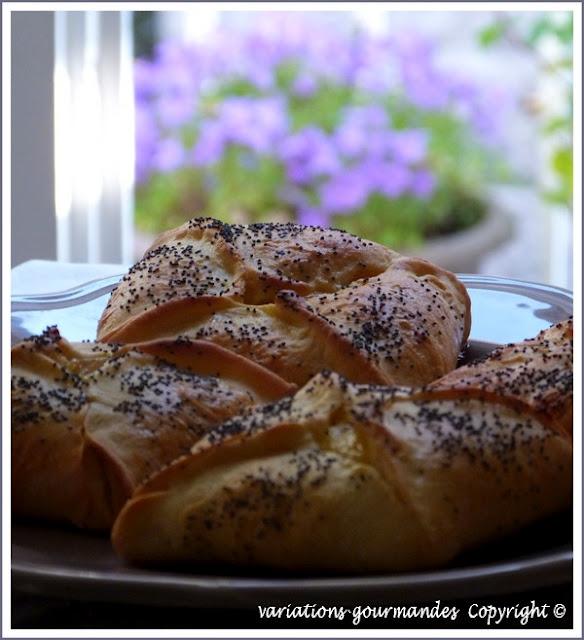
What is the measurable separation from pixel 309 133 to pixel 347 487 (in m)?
2.52

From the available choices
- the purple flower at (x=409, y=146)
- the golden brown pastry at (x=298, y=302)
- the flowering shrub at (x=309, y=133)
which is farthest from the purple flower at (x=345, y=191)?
the golden brown pastry at (x=298, y=302)

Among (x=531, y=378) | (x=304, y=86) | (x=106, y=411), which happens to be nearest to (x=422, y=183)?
(x=304, y=86)

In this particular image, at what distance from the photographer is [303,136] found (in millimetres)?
3270

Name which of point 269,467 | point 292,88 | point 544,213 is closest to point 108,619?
point 269,467

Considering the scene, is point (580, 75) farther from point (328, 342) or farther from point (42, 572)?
point (42, 572)

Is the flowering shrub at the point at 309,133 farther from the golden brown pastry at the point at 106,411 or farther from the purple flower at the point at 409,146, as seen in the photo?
the golden brown pastry at the point at 106,411

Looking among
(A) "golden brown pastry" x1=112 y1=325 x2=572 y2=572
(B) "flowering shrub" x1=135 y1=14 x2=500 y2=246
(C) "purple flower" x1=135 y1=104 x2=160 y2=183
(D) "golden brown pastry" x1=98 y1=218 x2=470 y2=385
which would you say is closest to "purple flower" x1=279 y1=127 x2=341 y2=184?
(B) "flowering shrub" x1=135 y1=14 x2=500 y2=246

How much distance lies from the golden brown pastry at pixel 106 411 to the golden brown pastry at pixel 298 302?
0.11 meters

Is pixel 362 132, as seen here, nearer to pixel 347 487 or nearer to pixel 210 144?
pixel 210 144

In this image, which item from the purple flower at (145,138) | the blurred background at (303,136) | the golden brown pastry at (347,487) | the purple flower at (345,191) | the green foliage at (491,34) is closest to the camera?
the golden brown pastry at (347,487)

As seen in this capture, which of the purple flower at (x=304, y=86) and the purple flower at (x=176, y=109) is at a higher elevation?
the purple flower at (x=304, y=86)

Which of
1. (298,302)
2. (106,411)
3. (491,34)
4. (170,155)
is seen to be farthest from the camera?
(491,34)

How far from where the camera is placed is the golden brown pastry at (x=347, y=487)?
84cm

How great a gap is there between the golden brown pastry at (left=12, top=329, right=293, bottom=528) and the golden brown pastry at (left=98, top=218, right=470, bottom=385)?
0.36 ft
